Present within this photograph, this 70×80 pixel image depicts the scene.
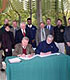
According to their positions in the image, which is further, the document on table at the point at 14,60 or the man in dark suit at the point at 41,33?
the man in dark suit at the point at 41,33

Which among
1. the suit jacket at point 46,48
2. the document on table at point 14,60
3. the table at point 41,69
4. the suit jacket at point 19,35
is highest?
the suit jacket at point 19,35

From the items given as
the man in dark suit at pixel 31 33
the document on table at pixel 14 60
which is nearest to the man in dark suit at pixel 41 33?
Answer: the man in dark suit at pixel 31 33

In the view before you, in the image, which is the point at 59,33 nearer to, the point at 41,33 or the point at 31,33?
the point at 41,33

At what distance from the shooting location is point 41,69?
3.64 metres

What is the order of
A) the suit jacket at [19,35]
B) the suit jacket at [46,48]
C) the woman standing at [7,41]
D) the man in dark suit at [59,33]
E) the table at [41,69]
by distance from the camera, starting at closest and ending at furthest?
the table at [41,69] → the suit jacket at [46,48] → the woman standing at [7,41] → the suit jacket at [19,35] → the man in dark suit at [59,33]

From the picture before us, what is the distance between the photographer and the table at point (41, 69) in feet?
11.5

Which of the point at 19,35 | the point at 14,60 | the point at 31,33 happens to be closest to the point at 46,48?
the point at 19,35

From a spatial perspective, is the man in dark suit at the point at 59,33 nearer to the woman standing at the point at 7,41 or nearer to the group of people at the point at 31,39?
the group of people at the point at 31,39

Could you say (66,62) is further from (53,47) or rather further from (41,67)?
(53,47)

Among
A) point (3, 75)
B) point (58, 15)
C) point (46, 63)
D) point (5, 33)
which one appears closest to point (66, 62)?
point (46, 63)

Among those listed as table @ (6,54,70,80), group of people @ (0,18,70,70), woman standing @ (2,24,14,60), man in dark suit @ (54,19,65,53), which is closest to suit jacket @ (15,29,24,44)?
group of people @ (0,18,70,70)

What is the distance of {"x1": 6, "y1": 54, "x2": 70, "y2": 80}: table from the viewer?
350cm

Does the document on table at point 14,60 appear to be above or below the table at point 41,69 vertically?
above

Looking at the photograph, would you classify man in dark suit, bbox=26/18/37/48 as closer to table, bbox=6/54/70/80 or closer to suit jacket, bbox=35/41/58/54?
suit jacket, bbox=35/41/58/54
